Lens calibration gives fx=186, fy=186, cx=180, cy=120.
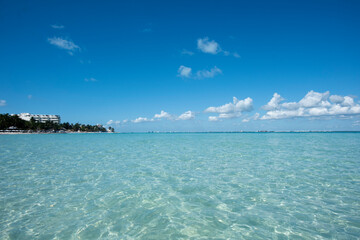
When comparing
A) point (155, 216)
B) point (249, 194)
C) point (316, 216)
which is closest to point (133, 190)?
point (155, 216)

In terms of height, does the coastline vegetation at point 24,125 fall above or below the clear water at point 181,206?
above

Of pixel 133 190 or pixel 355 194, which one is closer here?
pixel 355 194

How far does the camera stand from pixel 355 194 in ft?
29.5

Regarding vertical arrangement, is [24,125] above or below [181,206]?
above

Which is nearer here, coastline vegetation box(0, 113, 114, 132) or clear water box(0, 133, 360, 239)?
clear water box(0, 133, 360, 239)

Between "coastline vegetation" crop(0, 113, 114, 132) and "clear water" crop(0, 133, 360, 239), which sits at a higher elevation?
"coastline vegetation" crop(0, 113, 114, 132)

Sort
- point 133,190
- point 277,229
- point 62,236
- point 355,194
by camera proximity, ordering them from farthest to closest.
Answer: point 133,190
point 355,194
point 277,229
point 62,236

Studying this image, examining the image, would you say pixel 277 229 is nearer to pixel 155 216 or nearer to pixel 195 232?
pixel 195 232

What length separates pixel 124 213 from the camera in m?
Answer: 7.20

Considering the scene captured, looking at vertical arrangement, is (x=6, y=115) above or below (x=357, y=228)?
above

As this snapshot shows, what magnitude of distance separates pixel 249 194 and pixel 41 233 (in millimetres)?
8387

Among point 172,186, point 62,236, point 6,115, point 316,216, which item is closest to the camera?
point 62,236

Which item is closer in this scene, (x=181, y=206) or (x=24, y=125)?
(x=181, y=206)

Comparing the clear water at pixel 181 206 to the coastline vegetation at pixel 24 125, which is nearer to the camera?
the clear water at pixel 181 206
